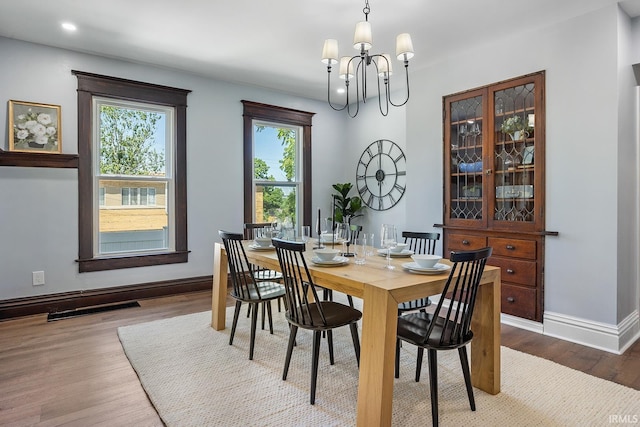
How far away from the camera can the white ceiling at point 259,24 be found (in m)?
2.95

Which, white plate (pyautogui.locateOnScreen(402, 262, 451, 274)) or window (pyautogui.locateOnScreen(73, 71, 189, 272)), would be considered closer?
white plate (pyautogui.locateOnScreen(402, 262, 451, 274))

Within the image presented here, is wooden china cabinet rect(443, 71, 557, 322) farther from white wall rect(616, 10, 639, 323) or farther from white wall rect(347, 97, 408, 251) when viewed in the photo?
white wall rect(347, 97, 408, 251)

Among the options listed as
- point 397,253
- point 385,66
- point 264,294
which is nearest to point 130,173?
point 264,294

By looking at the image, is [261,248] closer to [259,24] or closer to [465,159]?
[259,24]

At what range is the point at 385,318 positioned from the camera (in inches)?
68.4

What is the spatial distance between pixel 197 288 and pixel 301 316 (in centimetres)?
283

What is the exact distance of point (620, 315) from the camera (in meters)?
2.96

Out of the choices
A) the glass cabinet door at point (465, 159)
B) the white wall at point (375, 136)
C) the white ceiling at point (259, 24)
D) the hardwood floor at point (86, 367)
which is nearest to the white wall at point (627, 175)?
the white ceiling at point (259, 24)

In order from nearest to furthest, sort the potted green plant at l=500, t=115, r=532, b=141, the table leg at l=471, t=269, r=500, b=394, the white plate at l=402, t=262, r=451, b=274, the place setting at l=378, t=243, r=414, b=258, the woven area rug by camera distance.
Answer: the woven area rug → the white plate at l=402, t=262, r=451, b=274 → the table leg at l=471, t=269, r=500, b=394 → the place setting at l=378, t=243, r=414, b=258 → the potted green plant at l=500, t=115, r=532, b=141

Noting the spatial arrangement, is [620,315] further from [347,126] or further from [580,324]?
[347,126]

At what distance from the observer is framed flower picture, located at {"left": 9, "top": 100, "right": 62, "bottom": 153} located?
11.8 ft

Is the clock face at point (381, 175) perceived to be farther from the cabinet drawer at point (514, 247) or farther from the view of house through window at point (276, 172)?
the cabinet drawer at point (514, 247)

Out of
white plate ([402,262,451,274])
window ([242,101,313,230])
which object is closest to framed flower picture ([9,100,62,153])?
window ([242,101,313,230])

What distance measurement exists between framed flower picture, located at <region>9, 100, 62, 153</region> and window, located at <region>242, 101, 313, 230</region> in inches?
82.8
